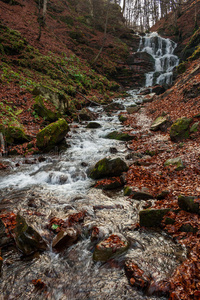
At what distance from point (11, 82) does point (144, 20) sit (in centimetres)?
5875

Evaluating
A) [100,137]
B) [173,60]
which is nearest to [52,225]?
[100,137]

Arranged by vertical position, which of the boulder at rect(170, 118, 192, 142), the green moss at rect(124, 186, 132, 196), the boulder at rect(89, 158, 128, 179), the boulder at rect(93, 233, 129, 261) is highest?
the boulder at rect(170, 118, 192, 142)

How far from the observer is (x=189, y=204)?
12.5 feet

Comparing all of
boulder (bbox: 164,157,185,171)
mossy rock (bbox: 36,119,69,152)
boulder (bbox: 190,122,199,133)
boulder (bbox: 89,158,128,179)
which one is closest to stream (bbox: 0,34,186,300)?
boulder (bbox: 89,158,128,179)

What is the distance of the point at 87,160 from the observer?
28.2ft

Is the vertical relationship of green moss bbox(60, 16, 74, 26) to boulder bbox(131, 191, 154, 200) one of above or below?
above

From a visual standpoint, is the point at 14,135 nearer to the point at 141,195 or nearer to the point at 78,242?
the point at 78,242

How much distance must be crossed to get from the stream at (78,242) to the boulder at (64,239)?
102mm

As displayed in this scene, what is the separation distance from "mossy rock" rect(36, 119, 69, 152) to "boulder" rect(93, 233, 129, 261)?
651cm

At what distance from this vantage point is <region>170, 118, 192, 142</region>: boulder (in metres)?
7.81

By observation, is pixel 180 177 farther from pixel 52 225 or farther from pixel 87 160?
pixel 87 160

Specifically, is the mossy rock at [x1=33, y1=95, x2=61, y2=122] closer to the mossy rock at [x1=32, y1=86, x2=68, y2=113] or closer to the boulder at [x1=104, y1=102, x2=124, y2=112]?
the mossy rock at [x1=32, y1=86, x2=68, y2=113]

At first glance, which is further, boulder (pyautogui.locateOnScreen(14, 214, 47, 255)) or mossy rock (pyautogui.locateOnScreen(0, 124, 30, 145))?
mossy rock (pyautogui.locateOnScreen(0, 124, 30, 145))

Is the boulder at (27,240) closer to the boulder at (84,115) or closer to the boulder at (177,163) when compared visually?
the boulder at (177,163)
